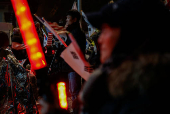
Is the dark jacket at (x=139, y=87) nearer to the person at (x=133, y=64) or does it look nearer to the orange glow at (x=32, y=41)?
the person at (x=133, y=64)

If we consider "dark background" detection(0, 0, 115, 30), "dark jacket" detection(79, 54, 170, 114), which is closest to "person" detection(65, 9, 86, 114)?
"dark jacket" detection(79, 54, 170, 114)

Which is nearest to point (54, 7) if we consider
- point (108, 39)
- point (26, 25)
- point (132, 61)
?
point (26, 25)

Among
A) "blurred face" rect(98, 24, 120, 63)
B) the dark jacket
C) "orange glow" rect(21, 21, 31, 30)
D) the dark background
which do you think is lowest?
the dark background

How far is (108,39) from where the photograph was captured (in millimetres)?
1217

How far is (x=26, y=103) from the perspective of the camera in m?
3.63

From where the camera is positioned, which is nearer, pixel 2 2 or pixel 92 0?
pixel 92 0

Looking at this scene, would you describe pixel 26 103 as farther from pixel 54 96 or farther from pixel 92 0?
pixel 92 0

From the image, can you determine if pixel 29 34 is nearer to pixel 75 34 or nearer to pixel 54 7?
pixel 75 34

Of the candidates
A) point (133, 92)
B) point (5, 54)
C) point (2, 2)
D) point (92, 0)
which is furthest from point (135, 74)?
point (2, 2)

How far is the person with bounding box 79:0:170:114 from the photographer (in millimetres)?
1054

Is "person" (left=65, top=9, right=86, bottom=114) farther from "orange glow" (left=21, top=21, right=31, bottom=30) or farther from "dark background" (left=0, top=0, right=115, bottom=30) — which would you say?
"dark background" (left=0, top=0, right=115, bottom=30)

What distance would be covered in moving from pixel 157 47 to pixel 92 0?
16.7m

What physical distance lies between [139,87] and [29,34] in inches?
79.6

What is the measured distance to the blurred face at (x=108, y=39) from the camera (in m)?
1.19
